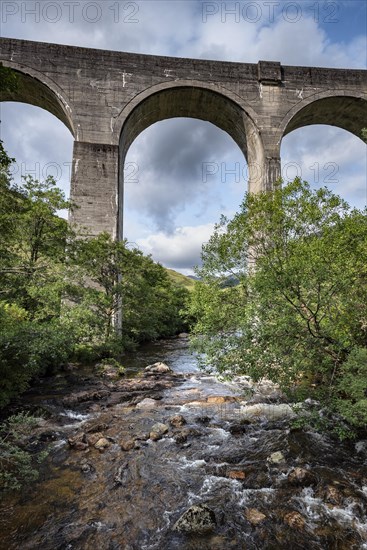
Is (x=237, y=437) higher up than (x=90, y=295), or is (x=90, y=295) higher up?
(x=90, y=295)

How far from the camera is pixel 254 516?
4.38 metres

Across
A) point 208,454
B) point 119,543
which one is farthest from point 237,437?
point 119,543

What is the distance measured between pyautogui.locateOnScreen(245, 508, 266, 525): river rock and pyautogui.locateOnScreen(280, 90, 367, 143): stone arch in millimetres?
18655

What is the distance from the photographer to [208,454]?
619 cm

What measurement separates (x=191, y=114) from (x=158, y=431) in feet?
63.8

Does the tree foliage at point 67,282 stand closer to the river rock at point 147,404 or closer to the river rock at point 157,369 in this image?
the river rock at point 157,369

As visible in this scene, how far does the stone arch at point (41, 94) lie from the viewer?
1670cm

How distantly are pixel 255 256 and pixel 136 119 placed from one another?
15.2 metres

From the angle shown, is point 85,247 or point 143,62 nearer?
point 85,247

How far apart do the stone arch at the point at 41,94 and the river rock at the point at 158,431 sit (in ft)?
51.2

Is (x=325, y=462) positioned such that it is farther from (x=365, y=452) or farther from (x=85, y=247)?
(x=85, y=247)

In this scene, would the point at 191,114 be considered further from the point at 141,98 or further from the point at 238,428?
the point at 238,428

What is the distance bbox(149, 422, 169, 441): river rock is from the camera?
6.90 metres

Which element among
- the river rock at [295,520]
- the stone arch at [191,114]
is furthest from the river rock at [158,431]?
the stone arch at [191,114]
